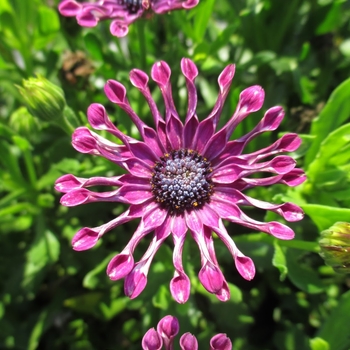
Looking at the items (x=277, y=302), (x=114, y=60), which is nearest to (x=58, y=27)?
(x=114, y=60)

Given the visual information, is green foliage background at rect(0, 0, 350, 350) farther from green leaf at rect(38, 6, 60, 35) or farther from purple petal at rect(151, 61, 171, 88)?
purple petal at rect(151, 61, 171, 88)

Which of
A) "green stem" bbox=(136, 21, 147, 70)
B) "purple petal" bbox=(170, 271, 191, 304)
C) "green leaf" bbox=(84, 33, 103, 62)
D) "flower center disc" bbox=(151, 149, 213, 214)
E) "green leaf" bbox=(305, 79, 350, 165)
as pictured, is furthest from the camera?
"green leaf" bbox=(84, 33, 103, 62)

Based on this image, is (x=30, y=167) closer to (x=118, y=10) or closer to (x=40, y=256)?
(x=40, y=256)

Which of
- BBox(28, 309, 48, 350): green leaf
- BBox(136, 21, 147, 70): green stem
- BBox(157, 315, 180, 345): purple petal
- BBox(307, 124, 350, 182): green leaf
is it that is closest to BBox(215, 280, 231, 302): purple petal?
BBox(157, 315, 180, 345): purple petal

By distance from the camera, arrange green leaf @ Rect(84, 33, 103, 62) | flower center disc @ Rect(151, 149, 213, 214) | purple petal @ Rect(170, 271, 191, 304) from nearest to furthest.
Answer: purple petal @ Rect(170, 271, 191, 304), flower center disc @ Rect(151, 149, 213, 214), green leaf @ Rect(84, 33, 103, 62)

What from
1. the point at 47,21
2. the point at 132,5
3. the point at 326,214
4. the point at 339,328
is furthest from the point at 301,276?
the point at 47,21

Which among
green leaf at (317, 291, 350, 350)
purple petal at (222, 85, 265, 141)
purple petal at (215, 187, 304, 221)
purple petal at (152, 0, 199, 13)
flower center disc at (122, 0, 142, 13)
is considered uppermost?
flower center disc at (122, 0, 142, 13)

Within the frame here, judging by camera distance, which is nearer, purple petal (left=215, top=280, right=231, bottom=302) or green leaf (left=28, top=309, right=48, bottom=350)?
purple petal (left=215, top=280, right=231, bottom=302)

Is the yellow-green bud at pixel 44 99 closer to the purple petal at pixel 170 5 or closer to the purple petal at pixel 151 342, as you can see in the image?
the purple petal at pixel 170 5
